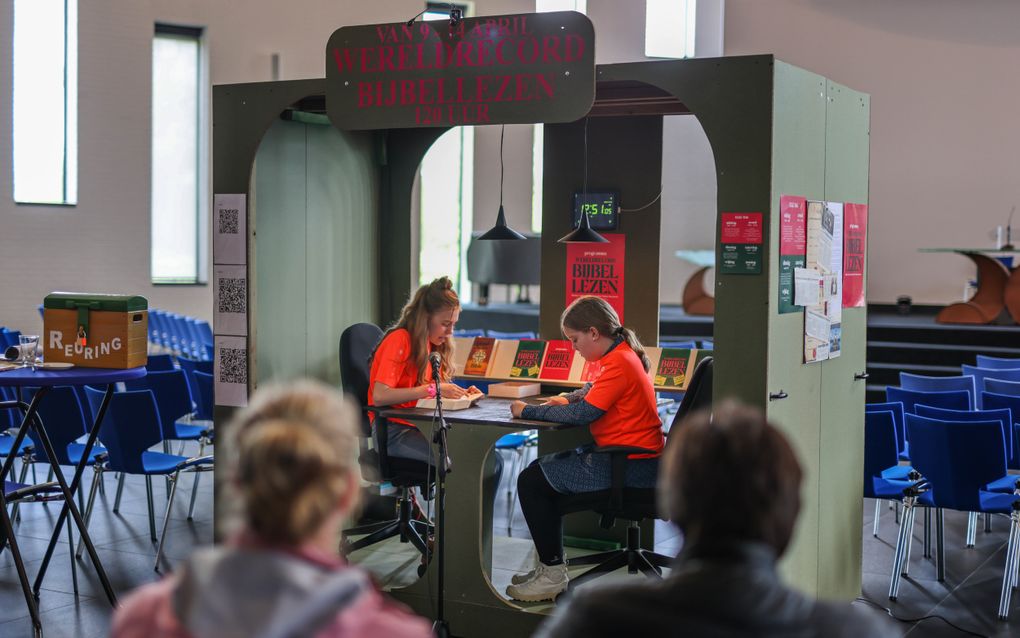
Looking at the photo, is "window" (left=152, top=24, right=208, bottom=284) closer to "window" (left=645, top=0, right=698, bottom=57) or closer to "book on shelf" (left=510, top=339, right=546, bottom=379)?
"window" (left=645, top=0, right=698, bottom=57)

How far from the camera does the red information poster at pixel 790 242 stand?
161 inches

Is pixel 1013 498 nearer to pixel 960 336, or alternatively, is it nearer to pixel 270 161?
pixel 270 161

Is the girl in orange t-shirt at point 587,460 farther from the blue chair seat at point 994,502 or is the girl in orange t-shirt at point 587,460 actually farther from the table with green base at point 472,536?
the blue chair seat at point 994,502

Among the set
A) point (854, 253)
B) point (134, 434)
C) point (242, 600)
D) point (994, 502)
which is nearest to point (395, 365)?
point (134, 434)

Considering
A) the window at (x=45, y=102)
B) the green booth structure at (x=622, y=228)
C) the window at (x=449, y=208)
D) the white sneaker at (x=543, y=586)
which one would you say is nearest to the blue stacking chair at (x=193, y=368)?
the green booth structure at (x=622, y=228)

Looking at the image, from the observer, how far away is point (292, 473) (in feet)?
4.98

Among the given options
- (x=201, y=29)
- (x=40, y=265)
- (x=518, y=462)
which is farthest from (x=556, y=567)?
(x=201, y=29)

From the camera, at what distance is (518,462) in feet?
25.1

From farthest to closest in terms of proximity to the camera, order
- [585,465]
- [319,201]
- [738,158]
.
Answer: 1. [319,201]
2. [585,465]
3. [738,158]

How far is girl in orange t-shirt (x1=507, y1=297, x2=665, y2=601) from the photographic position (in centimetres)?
441

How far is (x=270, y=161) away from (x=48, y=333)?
4.23 feet

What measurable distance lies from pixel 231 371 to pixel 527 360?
1.44 m

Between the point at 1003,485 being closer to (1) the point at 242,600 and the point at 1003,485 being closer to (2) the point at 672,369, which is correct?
(2) the point at 672,369

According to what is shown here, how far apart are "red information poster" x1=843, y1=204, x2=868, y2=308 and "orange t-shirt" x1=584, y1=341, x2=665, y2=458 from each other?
1050 mm
